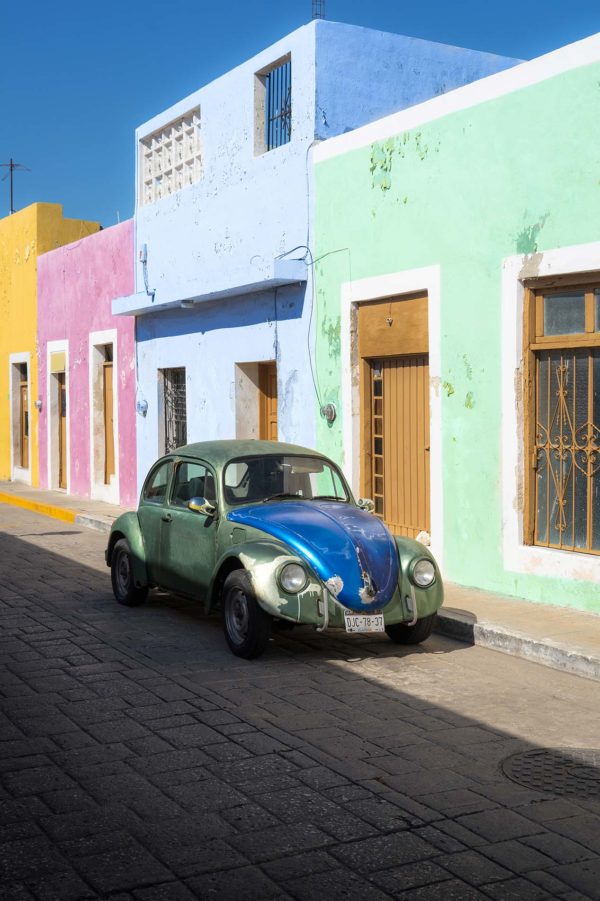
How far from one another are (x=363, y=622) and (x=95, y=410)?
12581 mm

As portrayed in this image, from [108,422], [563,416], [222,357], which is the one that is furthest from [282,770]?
[108,422]

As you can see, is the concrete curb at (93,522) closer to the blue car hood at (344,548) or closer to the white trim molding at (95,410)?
the white trim molding at (95,410)

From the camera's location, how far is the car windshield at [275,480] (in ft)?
27.4

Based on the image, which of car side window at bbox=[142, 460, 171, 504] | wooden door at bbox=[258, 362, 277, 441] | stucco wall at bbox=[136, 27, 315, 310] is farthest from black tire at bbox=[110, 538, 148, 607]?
wooden door at bbox=[258, 362, 277, 441]

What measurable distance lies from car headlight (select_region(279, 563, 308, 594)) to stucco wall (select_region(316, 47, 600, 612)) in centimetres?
258

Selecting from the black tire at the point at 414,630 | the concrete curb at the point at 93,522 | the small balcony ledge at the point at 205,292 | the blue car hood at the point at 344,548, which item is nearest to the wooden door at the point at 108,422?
the small balcony ledge at the point at 205,292

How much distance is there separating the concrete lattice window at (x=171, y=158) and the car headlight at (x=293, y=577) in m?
9.27

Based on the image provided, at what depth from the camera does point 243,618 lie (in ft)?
24.4

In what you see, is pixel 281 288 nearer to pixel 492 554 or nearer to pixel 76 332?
pixel 492 554

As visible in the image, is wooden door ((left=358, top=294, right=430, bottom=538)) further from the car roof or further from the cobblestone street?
the cobblestone street

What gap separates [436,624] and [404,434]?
3.05 metres

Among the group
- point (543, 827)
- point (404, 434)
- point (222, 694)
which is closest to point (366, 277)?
point (404, 434)

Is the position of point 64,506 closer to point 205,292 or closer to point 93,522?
point 93,522

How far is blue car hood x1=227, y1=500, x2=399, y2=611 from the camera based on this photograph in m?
7.22
